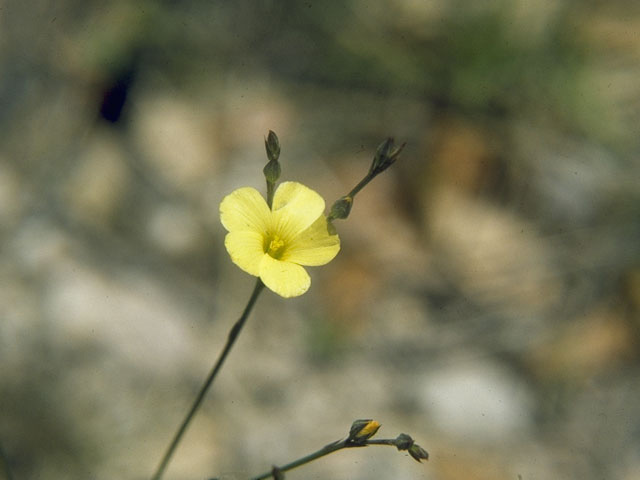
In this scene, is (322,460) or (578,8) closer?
(322,460)

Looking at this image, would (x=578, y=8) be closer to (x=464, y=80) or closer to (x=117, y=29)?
(x=464, y=80)

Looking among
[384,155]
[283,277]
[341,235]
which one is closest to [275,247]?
[283,277]

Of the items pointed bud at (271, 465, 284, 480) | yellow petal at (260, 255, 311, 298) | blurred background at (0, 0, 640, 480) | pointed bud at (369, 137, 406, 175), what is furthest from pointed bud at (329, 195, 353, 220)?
blurred background at (0, 0, 640, 480)

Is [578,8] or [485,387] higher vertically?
[578,8]

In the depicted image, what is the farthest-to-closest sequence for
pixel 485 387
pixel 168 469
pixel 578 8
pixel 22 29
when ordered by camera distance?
pixel 578 8
pixel 22 29
pixel 485 387
pixel 168 469

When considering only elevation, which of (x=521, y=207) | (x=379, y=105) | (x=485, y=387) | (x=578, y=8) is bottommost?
(x=485, y=387)

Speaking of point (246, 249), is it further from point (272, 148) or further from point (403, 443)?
point (403, 443)

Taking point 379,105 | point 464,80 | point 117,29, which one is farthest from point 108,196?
point 464,80

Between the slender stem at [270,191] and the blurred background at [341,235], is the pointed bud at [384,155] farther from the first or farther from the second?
the blurred background at [341,235]
